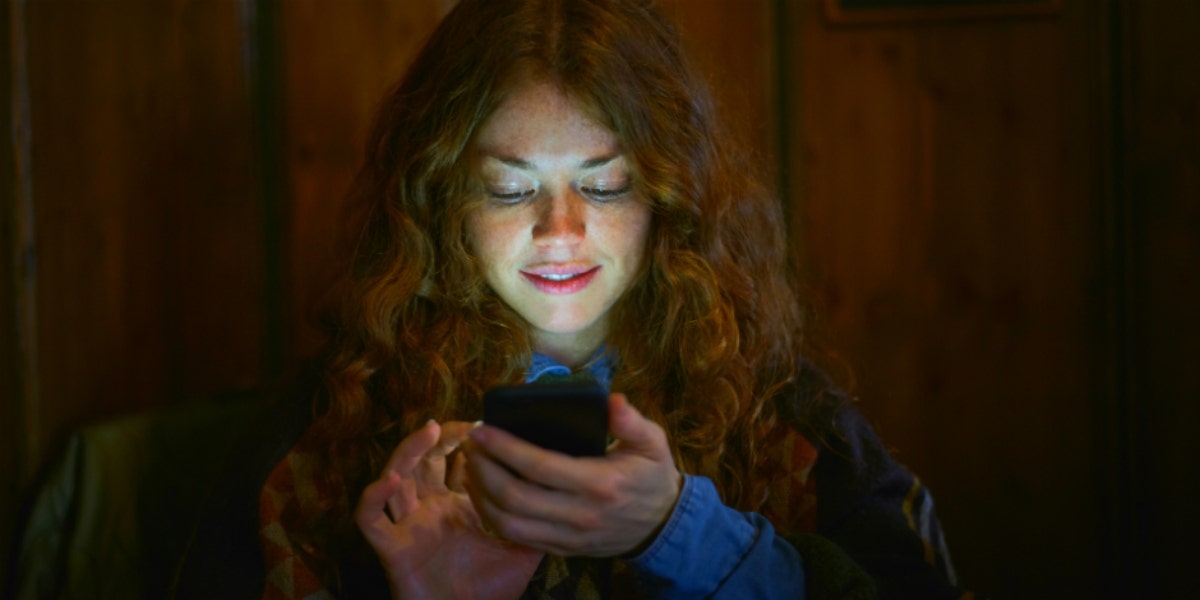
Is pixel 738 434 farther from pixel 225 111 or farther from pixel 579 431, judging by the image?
pixel 225 111

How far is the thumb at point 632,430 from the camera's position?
921 mm

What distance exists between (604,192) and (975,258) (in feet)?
3.06

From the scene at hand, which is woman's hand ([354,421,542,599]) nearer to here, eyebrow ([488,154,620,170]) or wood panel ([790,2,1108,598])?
eyebrow ([488,154,620,170])

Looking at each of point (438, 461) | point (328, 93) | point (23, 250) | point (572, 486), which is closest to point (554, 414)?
point (572, 486)

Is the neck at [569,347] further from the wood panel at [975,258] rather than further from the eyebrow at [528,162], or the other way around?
the wood panel at [975,258]

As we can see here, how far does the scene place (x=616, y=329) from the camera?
131cm

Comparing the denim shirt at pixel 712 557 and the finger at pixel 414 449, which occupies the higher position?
the finger at pixel 414 449

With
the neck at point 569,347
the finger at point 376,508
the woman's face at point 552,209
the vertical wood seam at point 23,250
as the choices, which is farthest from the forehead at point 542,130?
the vertical wood seam at point 23,250

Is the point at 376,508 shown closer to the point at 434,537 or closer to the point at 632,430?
the point at 434,537

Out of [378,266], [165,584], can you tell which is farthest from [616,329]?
[165,584]

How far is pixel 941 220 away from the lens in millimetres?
1798

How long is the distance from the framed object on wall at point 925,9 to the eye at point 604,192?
2.64 ft

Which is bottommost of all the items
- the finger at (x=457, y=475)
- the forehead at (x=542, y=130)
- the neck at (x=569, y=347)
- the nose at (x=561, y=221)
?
the finger at (x=457, y=475)

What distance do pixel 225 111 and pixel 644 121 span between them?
0.92 m
